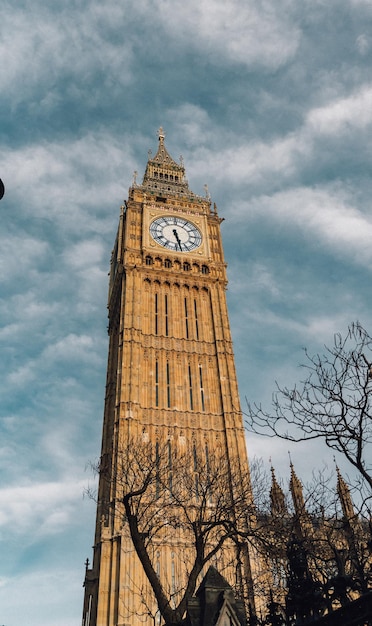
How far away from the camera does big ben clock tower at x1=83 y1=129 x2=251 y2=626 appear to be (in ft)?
82.7

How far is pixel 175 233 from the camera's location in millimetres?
43031

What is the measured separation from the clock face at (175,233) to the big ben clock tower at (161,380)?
0.09 m

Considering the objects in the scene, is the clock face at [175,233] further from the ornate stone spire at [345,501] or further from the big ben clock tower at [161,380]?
the ornate stone spire at [345,501]

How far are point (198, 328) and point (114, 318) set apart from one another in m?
8.24

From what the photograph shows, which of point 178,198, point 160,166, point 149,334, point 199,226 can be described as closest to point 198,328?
point 149,334

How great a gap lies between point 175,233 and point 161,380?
1489 centimetres

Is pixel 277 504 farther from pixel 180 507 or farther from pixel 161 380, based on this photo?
pixel 161 380

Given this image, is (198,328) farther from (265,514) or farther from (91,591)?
(265,514)

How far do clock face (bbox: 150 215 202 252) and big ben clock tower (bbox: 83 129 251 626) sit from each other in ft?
0.31

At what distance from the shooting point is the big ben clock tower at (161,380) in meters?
25.2

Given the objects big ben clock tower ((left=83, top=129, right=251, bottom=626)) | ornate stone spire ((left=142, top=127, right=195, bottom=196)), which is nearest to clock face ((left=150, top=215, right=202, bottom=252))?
big ben clock tower ((left=83, top=129, right=251, bottom=626))

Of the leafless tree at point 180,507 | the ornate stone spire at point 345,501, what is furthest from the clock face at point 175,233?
the ornate stone spire at point 345,501

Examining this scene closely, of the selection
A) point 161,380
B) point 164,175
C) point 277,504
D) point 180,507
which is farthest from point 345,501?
point 164,175

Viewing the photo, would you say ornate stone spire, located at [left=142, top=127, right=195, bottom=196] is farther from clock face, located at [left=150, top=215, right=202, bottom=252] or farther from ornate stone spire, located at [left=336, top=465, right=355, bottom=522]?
ornate stone spire, located at [left=336, top=465, right=355, bottom=522]
